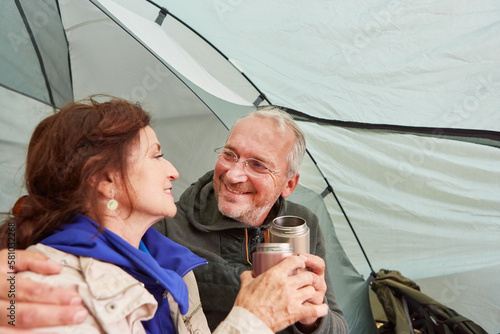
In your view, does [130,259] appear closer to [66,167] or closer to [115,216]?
[115,216]

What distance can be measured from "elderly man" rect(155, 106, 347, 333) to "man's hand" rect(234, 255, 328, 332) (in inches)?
14.7

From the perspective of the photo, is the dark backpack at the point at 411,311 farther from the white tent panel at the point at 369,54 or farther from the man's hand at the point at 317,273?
the man's hand at the point at 317,273

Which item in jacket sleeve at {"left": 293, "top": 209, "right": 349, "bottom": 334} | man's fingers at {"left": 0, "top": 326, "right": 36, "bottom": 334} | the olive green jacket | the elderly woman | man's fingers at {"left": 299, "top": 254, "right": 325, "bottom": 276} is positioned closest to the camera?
man's fingers at {"left": 0, "top": 326, "right": 36, "bottom": 334}

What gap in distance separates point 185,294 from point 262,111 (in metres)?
0.82

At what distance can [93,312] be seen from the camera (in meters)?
0.87

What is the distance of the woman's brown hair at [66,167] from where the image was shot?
1008 mm

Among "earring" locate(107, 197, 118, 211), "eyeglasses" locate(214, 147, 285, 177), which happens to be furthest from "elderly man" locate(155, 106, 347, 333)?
"earring" locate(107, 197, 118, 211)

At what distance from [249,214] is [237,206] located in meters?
0.06

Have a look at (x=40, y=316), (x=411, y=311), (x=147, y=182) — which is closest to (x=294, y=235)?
(x=147, y=182)

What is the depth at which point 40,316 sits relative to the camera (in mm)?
806

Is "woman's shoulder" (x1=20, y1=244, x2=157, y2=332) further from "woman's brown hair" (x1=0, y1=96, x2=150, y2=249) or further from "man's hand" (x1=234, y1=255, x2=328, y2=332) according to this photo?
"man's hand" (x1=234, y1=255, x2=328, y2=332)

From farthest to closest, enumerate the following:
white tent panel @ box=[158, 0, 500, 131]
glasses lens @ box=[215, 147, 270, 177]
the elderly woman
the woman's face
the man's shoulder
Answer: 1. white tent panel @ box=[158, 0, 500, 131]
2. the man's shoulder
3. glasses lens @ box=[215, 147, 270, 177]
4. the woman's face
5. the elderly woman

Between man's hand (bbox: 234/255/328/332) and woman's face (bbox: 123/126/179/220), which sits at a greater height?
woman's face (bbox: 123/126/179/220)

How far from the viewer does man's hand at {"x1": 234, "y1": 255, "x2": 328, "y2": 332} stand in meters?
1.07
